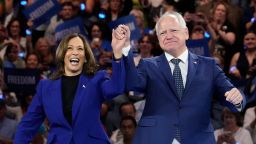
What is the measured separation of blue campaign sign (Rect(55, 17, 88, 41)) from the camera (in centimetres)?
849

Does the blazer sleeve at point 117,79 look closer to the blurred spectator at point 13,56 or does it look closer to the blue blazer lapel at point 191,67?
the blue blazer lapel at point 191,67

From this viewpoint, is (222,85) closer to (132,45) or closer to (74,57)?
(74,57)

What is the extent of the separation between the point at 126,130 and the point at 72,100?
2.63 meters

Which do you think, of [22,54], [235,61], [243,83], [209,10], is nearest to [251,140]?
[243,83]

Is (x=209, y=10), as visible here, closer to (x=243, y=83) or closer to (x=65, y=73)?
(x=243, y=83)

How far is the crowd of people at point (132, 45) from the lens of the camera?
6.90 m

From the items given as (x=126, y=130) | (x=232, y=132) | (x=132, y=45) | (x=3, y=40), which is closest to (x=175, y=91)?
(x=232, y=132)

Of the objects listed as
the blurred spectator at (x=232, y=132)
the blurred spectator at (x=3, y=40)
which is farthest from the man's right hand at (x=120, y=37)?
the blurred spectator at (x=3, y=40)

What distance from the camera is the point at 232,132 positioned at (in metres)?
6.62

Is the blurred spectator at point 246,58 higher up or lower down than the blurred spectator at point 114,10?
lower down

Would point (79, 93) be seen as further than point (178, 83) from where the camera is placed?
Yes

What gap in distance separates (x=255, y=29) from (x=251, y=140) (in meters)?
1.71

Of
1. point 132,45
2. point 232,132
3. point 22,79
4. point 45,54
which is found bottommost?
point 232,132

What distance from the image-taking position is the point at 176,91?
4.00 meters
